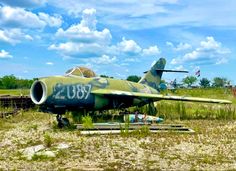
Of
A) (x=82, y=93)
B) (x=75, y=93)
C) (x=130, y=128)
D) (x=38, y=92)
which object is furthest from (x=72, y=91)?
(x=130, y=128)

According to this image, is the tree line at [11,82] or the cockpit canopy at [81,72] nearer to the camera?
the cockpit canopy at [81,72]

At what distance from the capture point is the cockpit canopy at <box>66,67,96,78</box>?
18.2 m

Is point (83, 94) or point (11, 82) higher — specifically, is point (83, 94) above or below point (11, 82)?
below

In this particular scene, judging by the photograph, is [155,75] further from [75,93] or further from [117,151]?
[117,151]

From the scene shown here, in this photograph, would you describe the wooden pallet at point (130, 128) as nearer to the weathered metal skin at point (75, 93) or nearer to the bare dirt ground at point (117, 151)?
the bare dirt ground at point (117, 151)

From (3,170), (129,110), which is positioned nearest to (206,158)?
(3,170)

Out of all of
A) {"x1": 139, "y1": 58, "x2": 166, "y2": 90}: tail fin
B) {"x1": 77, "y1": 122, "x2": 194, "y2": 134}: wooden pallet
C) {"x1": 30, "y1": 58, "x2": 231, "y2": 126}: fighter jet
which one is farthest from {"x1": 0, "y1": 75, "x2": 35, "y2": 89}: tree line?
{"x1": 77, "y1": 122, "x2": 194, "y2": 134}: wooden pallet

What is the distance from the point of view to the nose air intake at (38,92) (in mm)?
15836

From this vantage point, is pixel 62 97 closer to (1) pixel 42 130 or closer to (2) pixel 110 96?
(1) pixel 42 130

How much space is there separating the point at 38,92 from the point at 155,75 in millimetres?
10802

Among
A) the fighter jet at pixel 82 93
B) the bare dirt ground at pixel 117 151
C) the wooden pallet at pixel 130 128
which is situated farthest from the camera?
the fighter jet at pixel 82 93

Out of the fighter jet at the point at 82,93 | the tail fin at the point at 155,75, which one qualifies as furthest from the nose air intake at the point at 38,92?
the tail fin at the point at 155,75

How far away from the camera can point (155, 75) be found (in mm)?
25812

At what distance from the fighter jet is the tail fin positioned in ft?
7.59
